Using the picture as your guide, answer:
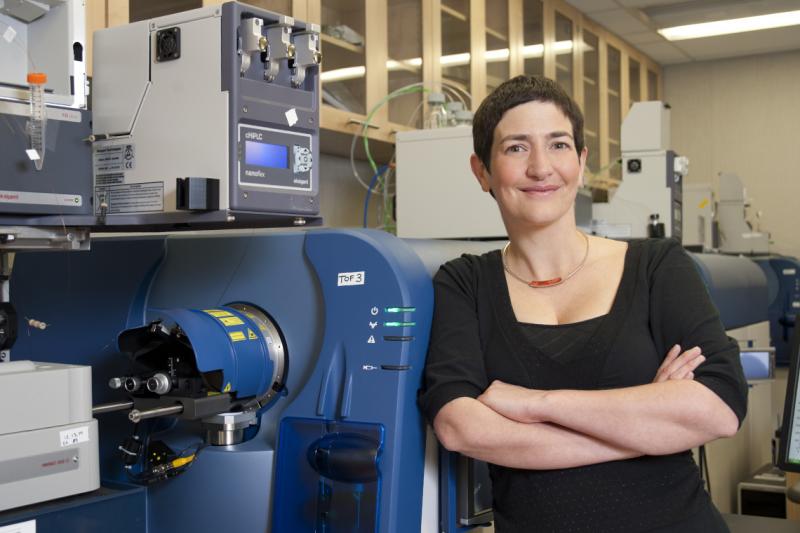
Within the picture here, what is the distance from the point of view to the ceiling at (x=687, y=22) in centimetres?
447

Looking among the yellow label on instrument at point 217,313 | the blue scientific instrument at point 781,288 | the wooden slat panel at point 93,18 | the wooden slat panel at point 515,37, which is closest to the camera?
the yellow label on instrument at point 217,313

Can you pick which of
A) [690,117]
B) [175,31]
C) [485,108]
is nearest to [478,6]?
[485,108]

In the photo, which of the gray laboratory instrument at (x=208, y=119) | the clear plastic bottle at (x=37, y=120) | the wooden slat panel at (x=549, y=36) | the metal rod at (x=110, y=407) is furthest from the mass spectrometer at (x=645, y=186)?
the clear plastic bottle at (x=37, y=120)

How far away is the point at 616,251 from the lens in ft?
4.65

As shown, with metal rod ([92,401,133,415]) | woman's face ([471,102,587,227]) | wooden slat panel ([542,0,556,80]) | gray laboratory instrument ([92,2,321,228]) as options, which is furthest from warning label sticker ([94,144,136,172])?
wooden slat panel ([542,0,556,80])

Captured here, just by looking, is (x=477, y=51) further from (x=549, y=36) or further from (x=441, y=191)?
(x=441, y=191)

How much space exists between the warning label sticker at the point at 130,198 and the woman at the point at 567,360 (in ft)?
1.49

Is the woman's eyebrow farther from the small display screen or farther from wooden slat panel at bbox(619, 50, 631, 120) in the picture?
wooden slat panel at bbox(619, 50, 631, 120)

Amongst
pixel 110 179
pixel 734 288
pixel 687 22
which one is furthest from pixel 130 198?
pixel 687 22

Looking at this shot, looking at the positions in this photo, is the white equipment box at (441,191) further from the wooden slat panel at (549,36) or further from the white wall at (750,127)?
the white wall at (750,127)

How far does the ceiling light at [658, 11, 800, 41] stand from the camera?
4.81m

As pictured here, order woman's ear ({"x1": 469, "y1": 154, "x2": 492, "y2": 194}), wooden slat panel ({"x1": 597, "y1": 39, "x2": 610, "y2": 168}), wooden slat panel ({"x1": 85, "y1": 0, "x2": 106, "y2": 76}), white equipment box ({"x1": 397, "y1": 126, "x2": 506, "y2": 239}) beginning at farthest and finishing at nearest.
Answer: wooden slat panel ({"x1": 597, "y1": 39, "x2": 610, "y2": 168}) < white equipment box ({"x1": 397, "y1": 126, "x2": 506, "y2": 239}) < wooden slat panel ({"x1": 85, "y1": 0, "x2": 106, "y2": 76}) < woman's ear ({"x1": 469, "y1": 154, "x2": 492, "y2": 194})

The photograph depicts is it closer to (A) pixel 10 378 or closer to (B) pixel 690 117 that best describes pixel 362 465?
(A) pixel 10 378

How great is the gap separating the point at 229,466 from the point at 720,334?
0.78 metres
